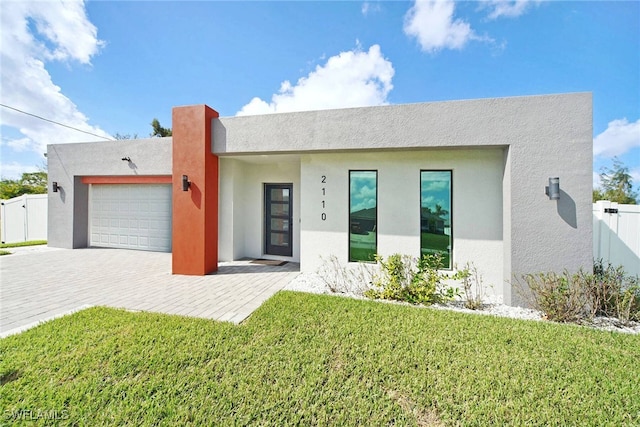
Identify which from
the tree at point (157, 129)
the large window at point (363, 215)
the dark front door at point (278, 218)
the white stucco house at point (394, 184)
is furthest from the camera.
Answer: the tree at point (157, 129)

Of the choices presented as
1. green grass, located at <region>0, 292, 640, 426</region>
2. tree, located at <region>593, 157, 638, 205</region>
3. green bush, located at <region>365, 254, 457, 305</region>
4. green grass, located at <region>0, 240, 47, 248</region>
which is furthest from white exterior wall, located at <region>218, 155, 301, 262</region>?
tree, located at <region>593, 157, 638, 205</region>

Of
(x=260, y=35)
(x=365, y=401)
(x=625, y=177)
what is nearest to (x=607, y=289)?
(x=365, y=401)

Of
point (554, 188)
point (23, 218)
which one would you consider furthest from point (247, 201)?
point (23, 218)

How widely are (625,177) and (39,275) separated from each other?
36072 millimetres

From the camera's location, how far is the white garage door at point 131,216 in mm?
10656

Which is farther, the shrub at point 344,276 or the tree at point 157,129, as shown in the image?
the tree at point 157,129

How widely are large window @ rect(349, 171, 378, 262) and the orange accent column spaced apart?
4421 mm

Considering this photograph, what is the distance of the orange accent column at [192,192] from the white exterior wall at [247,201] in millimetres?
1444

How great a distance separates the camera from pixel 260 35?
9195 millimetres

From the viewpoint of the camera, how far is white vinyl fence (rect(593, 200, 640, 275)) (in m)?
5.72

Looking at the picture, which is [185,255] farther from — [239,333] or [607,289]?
[607,289]

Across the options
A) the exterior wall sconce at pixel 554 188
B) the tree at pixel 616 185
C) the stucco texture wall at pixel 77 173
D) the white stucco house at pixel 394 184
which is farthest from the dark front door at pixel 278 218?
the tree at pixel 616 185

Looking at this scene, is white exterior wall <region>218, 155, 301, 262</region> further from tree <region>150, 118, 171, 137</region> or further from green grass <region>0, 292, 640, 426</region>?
tree <region>150, 118, 171, 137</region>

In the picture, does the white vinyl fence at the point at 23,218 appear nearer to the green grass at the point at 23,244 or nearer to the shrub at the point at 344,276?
the green grass at the point at 23,244
